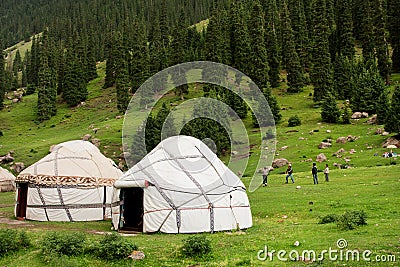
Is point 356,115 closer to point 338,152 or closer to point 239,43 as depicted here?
point 338,152

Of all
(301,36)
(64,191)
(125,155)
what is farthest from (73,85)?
(64,191)

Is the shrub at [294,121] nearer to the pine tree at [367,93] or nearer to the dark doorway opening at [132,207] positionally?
the pine tree at [367,93]

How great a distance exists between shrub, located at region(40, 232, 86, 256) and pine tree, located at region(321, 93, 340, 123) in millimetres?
50557

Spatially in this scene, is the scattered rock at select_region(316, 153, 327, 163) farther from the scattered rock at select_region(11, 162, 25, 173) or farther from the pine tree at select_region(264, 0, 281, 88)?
the pine tree at select_region(264, 0, 281, 88)

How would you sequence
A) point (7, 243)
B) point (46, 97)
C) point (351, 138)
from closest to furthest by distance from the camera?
point (7, 243), point (351, 138), point (46, 97)

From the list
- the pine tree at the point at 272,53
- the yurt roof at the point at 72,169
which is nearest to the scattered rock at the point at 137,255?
the yurt roof at the point at 72,169

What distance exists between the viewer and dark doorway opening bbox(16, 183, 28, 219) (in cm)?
2542

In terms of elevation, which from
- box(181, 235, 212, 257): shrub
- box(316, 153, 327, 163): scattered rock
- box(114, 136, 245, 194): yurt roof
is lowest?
box(316, 153, 327, 163): scattered rock

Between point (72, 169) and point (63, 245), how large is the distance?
12.3 metres

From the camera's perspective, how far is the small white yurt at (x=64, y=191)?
24500mm

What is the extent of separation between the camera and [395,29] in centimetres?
8538

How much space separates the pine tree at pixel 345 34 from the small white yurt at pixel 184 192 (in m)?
70.2

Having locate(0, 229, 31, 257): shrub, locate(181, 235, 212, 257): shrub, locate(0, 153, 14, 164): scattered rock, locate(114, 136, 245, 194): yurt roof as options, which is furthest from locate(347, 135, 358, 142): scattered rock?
locate(0, 153, 14, 164): scattered rock

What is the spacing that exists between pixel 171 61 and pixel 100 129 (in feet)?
95.9
